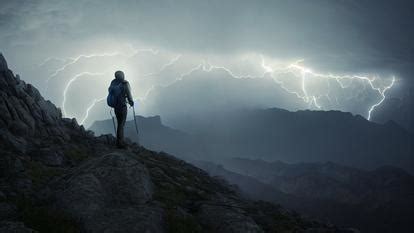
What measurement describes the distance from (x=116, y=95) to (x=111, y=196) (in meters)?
6.45

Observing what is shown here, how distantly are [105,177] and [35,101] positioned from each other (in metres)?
16.9

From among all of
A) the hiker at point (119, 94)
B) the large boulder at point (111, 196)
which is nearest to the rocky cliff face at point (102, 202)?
the large boulder at point (111, 196)

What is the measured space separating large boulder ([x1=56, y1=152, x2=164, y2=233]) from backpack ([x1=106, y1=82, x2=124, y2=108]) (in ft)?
14.7

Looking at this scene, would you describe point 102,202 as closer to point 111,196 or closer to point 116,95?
point 111,196

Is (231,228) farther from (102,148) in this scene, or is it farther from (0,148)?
(102,148)

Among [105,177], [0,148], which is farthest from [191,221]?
[0,148]

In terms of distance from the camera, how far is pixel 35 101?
25031 mm

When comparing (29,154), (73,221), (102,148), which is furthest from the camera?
(102,148)

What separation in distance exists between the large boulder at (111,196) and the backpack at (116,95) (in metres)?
4.48

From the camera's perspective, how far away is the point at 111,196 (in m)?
10.4

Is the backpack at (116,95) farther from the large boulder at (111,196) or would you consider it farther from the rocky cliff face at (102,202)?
the large boulder at (111,196)

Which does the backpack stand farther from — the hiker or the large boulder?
the large boulder

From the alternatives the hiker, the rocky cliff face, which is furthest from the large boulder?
the hiker

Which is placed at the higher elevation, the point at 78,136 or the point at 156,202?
the point at 78,136
